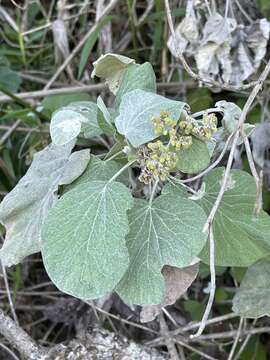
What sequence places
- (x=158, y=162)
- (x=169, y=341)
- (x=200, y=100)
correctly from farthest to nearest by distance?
1. (x=200, y=100)
2. (x=169, y=341)
3. (x=158, y=162)

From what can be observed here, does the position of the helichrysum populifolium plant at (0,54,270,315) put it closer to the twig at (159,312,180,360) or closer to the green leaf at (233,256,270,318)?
the green leaf at (233,256,270,318)

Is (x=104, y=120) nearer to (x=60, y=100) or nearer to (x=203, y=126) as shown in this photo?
(x=203, y=126)

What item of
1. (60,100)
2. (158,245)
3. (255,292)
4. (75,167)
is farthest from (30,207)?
(60,100)

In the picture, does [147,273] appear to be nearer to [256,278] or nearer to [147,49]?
[256,278]

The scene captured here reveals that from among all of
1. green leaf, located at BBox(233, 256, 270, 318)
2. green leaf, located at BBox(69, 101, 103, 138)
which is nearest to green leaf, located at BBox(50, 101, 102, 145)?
green leaf, located at BBox(69, 101, 103, 138)

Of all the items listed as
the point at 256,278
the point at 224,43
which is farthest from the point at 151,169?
the point at 224,43

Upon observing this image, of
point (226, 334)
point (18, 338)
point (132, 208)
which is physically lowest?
point (226, 334)

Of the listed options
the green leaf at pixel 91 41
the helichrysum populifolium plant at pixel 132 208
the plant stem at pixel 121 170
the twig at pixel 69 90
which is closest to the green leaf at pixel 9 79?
the twig at pixel 69 90

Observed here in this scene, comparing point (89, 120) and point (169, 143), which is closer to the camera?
point (169, 143)
